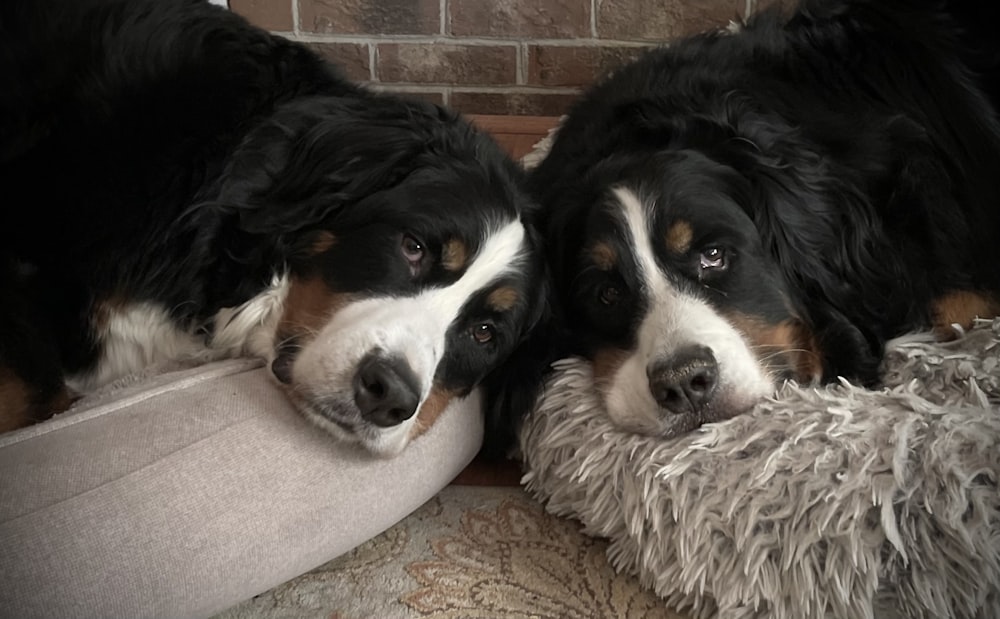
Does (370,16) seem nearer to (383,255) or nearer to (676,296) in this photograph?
(383,255)

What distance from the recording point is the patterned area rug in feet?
4.47

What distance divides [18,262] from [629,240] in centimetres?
100

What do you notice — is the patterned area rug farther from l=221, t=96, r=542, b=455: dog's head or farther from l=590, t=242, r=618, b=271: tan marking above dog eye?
l=590, t=242, r=618, b=271: tan marking above dog eye

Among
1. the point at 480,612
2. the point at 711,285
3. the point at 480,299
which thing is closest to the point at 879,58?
the point at 711,285

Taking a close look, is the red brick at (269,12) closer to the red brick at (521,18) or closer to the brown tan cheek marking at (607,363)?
the red brick at (521,18)

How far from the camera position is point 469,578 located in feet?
4.67

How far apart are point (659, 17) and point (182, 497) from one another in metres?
2.29

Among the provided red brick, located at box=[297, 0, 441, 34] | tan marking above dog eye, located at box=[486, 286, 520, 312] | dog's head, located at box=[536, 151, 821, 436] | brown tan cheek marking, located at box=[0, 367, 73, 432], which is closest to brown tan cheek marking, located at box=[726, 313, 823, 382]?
dog's head, located at box=[536, 151, 821, 436]

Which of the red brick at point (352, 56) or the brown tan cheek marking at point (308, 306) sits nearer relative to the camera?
the brown tan cheek marking at point (308, 306)

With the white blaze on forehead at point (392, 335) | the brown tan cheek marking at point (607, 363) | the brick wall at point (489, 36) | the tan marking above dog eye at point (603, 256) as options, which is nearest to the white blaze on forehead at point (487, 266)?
the white blaze on forehead at point (392, 335)

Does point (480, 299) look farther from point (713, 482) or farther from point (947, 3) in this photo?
point (947, 3)

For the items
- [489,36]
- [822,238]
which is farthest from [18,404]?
[489,36]

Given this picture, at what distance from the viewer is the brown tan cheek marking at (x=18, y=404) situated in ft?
4.54

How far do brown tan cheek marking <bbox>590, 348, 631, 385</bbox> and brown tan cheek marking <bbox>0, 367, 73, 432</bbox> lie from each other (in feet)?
2.95
